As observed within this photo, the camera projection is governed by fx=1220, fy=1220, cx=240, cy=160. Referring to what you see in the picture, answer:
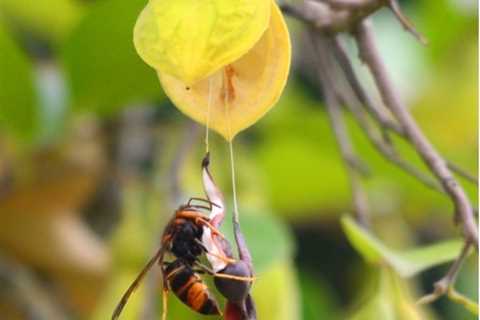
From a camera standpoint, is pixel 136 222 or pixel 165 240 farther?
pixel 136 222

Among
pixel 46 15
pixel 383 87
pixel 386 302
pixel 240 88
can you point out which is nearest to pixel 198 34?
pixel 240 88

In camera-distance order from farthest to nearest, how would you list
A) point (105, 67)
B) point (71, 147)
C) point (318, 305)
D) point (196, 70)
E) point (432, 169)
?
1. point (318, 305)
2. point (71, 147)
3. point (105, 67)
4. point (432, 169)
5. point (196, 70)

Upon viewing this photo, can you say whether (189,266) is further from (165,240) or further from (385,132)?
(385,132)

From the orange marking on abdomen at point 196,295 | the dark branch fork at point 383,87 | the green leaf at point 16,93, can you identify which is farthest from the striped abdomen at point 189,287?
the green leaf at point 16,93

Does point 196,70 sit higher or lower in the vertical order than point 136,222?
higher

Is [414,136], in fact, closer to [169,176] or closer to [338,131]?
[338,131]

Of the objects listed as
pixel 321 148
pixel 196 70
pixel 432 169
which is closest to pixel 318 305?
pixel 321 148

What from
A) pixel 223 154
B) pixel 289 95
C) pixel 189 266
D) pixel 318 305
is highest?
pixel 189 266
